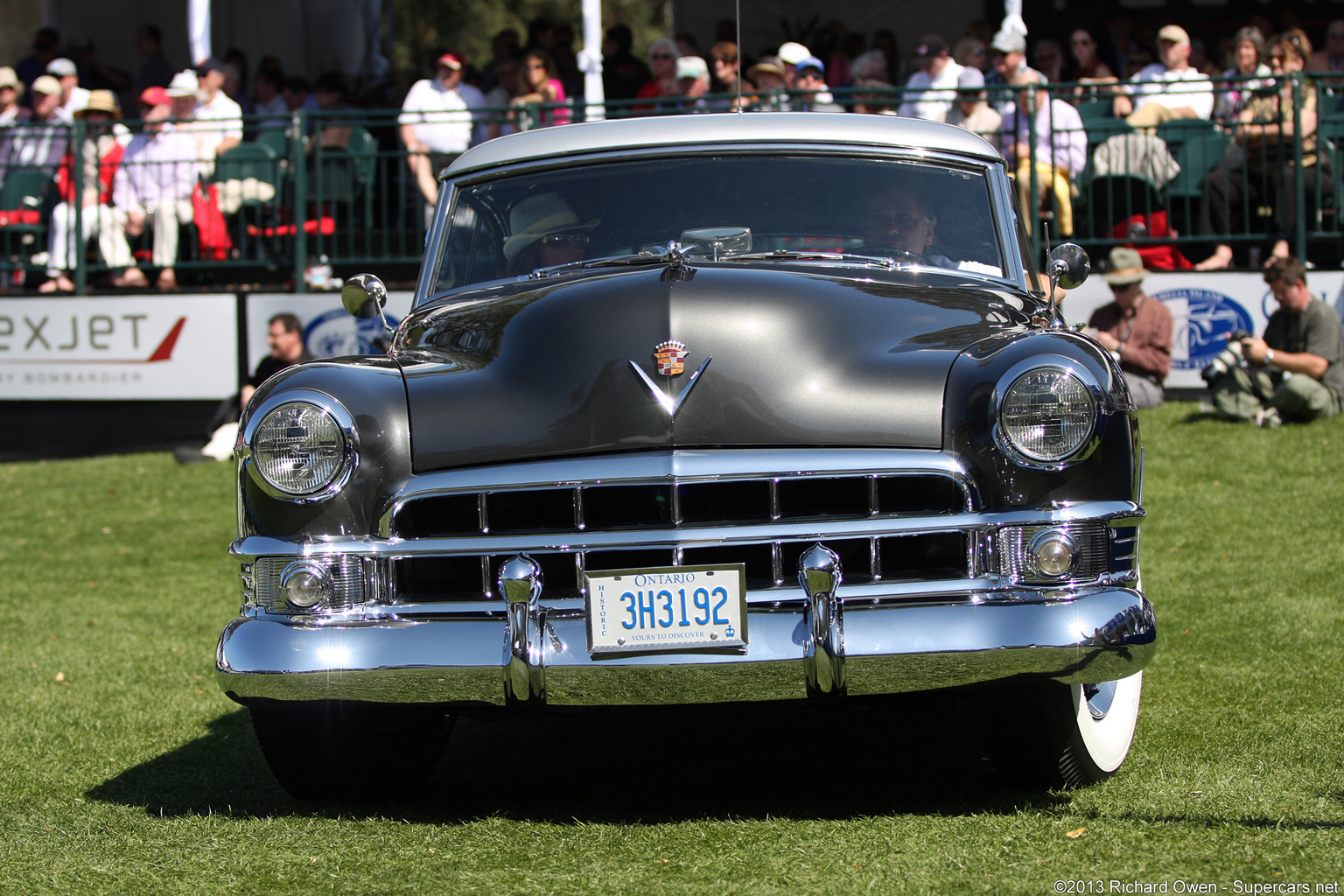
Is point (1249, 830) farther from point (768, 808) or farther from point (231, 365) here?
point (231, 365)

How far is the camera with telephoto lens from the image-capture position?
917 cm

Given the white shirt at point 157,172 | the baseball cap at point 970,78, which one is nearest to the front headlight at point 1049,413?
the baseball cap at point 970,78

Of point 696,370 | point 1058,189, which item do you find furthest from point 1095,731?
point 1058,189

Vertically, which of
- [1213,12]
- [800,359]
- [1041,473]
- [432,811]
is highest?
[1213,12]

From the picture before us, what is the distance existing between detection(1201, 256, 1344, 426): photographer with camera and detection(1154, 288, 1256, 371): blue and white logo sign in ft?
2.32

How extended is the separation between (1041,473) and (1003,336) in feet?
1.31

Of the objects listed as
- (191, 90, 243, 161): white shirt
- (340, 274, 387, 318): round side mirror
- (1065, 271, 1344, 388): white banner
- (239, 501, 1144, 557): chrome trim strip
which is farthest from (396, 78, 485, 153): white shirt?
(239, 501, 1144, 557): chrome trim strip

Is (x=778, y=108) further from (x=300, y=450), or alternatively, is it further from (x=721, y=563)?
(x=721, y=563)

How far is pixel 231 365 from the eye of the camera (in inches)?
443

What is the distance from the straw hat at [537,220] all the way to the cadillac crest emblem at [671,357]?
42.4 inches

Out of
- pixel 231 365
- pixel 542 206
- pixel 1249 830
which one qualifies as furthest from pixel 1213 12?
pixel 1249 830

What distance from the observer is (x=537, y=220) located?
4426mm

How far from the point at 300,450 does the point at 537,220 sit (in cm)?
136

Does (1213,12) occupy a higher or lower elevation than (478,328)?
higher
